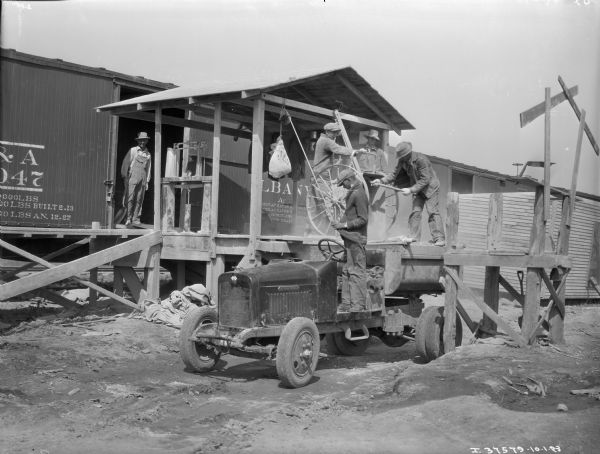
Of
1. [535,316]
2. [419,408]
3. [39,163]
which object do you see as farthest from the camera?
[39,163]

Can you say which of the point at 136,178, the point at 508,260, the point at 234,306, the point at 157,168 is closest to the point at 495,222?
the point at 508,260

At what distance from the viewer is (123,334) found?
10492 mm

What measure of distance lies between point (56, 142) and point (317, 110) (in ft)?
17.9

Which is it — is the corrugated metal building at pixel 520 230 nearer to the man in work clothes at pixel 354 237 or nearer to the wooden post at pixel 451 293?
the wooden post at pixel 451 293

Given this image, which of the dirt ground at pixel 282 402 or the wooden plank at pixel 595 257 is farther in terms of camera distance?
the wooden plank at pixel 595 257

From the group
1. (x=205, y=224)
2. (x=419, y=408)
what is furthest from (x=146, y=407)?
(x=205, y=224)

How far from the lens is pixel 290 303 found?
26.7ft

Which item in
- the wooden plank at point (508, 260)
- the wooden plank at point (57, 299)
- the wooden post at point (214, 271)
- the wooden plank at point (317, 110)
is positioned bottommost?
the wooden plank at point (57, 299)

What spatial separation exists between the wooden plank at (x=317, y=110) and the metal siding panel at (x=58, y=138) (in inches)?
178

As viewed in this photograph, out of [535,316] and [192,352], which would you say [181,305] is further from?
[535,316]

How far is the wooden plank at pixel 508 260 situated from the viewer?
8.41 m

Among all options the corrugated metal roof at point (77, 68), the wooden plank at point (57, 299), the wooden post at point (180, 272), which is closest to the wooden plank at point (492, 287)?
the wooden post at point (180, 272)

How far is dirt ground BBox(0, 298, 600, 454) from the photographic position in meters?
5.48

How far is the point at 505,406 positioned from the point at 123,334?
→ 629 centimetres
